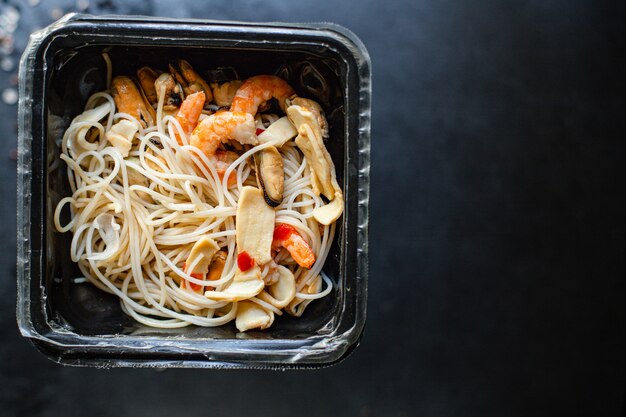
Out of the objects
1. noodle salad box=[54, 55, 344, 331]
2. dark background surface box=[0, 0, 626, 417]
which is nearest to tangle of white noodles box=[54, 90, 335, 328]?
noodle salad box=[54, 55, 344, 331]

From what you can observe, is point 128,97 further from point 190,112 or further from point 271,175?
point 271,175

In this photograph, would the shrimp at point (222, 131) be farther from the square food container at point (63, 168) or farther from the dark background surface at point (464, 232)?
the dark background surface at point (464, 232)

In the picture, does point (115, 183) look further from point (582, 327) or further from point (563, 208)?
point (582, 327)

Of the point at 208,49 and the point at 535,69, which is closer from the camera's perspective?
the point at 208,49

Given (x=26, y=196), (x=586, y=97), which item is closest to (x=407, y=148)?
(x=586, y=97)

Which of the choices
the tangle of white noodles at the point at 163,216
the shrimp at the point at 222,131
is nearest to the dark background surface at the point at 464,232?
the tangle of white noodles at the point at 163,216

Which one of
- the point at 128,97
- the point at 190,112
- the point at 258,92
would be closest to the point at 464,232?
the point at 258,92

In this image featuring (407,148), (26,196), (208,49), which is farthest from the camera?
(407,148)
